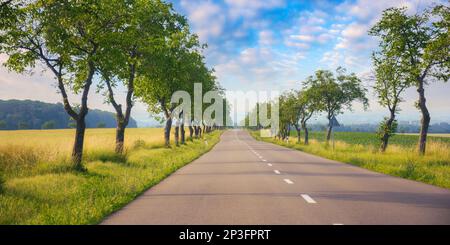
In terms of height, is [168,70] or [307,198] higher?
→ [168,70]

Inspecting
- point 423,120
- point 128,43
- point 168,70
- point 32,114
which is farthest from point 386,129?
point 32,114

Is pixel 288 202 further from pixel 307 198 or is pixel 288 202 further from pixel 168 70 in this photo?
pixel 168 70

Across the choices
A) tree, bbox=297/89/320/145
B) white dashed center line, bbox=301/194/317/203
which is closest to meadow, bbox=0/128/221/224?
white dashed center line, bbox=301/194/317/203

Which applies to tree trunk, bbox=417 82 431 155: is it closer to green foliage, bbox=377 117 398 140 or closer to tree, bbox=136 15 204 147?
green foliage, bbox=377 117 398 140

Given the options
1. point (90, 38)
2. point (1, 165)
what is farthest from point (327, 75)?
point (1, 165)

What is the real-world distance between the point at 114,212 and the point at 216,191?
3311 millimetres

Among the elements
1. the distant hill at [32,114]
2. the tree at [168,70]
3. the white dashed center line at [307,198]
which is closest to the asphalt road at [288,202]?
the white dashed center line at [307,198]

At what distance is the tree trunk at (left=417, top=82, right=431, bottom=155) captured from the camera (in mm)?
26047

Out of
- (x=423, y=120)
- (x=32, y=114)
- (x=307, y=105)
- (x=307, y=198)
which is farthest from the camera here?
(x=32, y=114)

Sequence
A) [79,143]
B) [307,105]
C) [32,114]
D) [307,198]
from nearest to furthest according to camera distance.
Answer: [307,198] → [79,143] → [307,105] → [32,114]

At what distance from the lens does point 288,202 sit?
9438 mm

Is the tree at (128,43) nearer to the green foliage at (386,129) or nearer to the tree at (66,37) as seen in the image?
the tree at (66,37)

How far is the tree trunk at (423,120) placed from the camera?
26.0m

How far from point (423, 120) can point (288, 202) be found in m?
20.0
